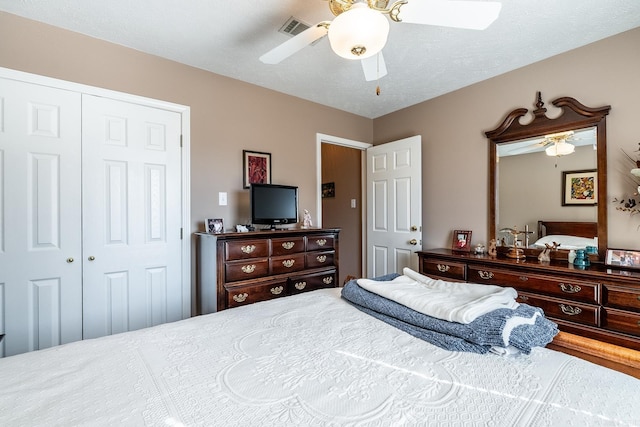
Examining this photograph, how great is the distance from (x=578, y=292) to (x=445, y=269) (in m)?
0.97

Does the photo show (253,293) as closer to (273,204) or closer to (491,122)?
(273,204)

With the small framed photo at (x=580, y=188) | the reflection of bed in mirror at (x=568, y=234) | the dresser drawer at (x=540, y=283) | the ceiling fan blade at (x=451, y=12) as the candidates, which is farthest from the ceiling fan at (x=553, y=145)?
the ceiling fan blade at (x=451, y=12)

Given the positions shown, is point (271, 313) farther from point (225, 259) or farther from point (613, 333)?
point (613, 333)

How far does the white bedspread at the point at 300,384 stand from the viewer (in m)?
0.68

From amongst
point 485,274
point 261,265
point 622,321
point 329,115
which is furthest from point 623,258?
point 329,115

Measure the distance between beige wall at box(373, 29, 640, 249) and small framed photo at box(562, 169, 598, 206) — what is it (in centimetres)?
10

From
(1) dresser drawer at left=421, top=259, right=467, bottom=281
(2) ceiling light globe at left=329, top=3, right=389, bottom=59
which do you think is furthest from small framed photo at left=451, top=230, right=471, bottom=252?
(2) ceiling light globe at left=329, top=3, right=389, bottom=59

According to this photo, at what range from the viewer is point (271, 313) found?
138cm

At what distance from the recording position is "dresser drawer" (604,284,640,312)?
6.04 feet

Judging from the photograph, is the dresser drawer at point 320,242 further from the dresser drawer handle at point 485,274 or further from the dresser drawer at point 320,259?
the dresser drawer handle at point 485,274

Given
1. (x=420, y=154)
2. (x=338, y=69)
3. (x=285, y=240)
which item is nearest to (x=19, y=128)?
(x=285, y=240)

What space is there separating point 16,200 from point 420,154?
3460mm

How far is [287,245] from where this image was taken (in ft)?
8.68

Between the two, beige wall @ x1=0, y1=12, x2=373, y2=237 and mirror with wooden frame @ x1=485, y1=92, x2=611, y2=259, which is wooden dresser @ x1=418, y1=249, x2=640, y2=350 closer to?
mirror with wooden frame @ x1=485, y1=92, x2=611, y2=259
